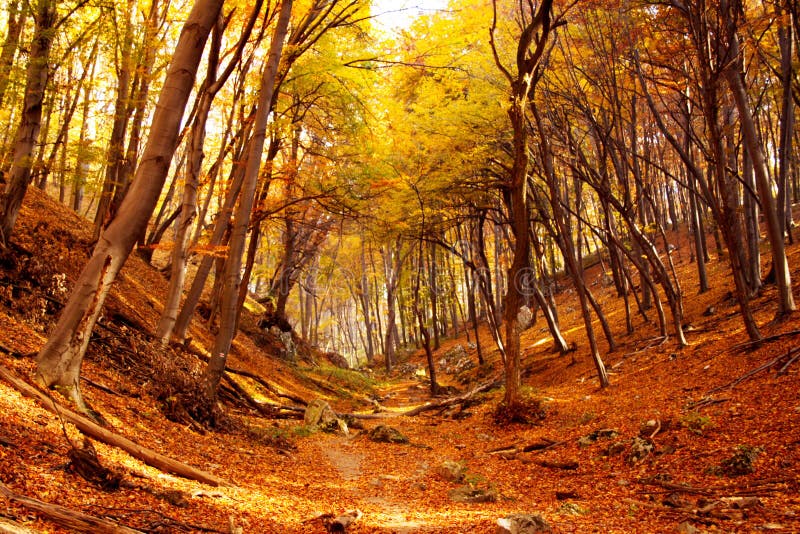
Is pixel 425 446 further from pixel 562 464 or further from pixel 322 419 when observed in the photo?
pixel 562 464

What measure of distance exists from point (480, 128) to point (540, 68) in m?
2.98

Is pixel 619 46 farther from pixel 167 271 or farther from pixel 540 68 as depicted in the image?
pixel 167 271

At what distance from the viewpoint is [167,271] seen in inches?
691

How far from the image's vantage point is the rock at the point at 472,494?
17.1ft

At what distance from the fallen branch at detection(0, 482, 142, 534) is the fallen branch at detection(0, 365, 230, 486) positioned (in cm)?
181

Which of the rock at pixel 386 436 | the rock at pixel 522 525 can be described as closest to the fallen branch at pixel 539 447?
the rock at pixel 386 436

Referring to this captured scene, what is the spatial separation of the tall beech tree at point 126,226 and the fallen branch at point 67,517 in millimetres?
2467

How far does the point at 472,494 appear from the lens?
5445 millimetres

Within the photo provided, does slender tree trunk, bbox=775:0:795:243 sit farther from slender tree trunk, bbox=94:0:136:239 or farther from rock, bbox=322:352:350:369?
rock, bbox=322:352:350:369

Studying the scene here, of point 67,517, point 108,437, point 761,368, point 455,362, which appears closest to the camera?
point 67,517

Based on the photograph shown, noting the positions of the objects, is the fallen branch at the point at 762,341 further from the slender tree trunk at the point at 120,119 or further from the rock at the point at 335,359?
the rock at the point at 335,359

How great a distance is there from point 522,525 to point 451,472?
9.71 feet

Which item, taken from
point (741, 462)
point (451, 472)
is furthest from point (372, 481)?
point (741, 462)

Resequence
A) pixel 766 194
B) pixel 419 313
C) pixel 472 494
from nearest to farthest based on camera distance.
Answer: pixel 472 494 → pixel 766 194 → pixel 419 313
